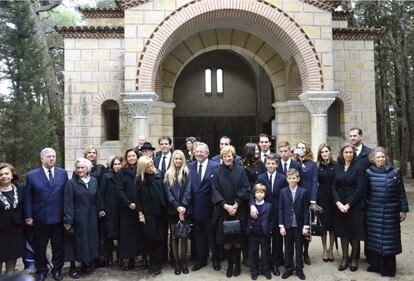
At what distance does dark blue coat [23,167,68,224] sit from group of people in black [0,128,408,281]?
13 mm

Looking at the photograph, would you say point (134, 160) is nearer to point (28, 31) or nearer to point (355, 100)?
point (355, 100)

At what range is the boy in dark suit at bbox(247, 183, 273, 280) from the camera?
5180mm

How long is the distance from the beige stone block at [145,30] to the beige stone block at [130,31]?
0.10 meters

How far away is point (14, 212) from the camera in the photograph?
4.77 meters

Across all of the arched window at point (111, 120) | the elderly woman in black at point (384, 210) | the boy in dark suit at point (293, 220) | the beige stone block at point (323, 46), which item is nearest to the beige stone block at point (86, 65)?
the arched window at point (111, 120)

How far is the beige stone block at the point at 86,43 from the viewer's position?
36.7ft

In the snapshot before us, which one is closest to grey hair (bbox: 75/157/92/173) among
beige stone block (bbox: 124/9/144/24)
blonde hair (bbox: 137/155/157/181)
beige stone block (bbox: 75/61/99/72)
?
blonde hair (bbox: 137/155/157/181)

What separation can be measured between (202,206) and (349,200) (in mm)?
2018

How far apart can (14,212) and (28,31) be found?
1201 centimetres

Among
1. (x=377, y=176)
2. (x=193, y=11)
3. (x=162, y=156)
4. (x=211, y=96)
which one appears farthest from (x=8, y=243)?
(x=211, y=96)

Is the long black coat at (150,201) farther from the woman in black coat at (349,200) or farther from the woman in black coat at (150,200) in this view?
the woman in black coat at (349,200)

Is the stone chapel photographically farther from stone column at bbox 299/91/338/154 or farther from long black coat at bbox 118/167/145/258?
long black coat at bbox 118/167/145/258

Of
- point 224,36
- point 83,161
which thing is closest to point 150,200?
point 83,161

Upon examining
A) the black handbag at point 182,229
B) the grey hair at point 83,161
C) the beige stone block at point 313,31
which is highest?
the beige stone block at point 313,31
